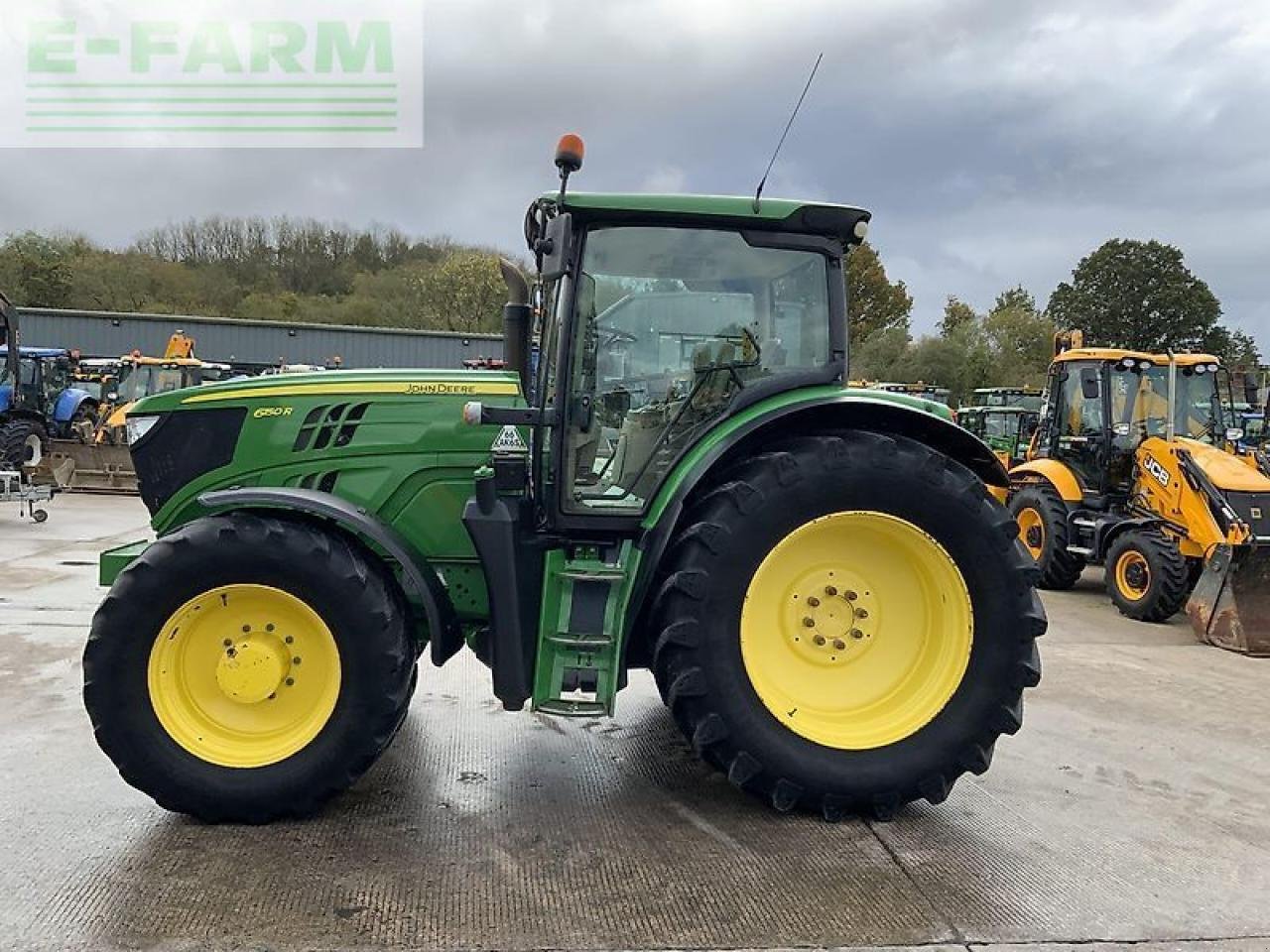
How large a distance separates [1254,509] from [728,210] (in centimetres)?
605

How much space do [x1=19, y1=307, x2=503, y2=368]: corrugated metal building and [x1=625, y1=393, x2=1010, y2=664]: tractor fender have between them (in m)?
31.8

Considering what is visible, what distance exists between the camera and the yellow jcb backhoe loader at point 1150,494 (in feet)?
23.2

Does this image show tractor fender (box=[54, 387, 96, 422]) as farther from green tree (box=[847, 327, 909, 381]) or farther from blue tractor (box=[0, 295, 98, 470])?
green tree (box=[847, 327, 909, 381])

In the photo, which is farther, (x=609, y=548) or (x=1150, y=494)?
(x=1150, y=494)

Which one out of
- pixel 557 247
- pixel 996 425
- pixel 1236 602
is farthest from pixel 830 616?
pixel 996 425

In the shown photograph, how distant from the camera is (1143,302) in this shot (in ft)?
148

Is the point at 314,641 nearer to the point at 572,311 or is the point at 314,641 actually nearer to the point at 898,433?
the point at 572,311

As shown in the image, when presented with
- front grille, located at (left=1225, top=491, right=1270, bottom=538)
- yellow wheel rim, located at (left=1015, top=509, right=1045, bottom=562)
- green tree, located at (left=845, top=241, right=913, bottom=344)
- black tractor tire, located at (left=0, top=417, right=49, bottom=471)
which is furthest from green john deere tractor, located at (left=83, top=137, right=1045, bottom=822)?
green tree, located at (left=845, top=241, right=913, bottom=344)

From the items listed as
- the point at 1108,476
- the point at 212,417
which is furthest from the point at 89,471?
the point at 1108,476

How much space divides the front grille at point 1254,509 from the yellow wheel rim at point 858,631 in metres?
5.17

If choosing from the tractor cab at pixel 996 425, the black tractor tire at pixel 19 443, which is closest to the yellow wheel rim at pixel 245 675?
the black tractor tire at pixel 19 443

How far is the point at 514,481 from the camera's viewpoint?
11.6 ft

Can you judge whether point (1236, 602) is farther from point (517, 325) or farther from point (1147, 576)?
point (517, 325)

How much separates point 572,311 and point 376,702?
1.54 meters
